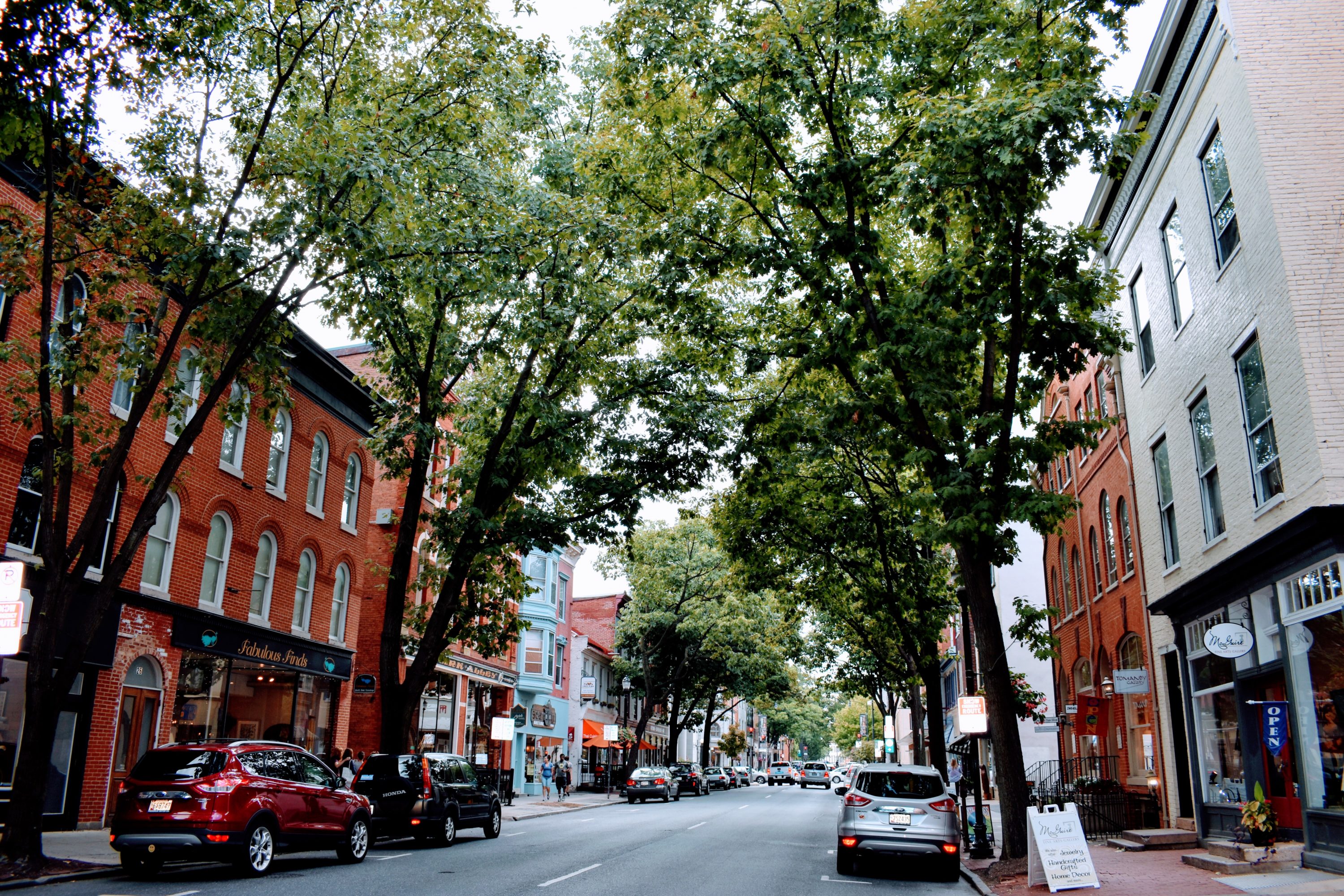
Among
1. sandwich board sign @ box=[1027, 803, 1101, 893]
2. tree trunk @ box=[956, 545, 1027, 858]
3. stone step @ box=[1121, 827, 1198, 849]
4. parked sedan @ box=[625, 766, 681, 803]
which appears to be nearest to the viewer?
sandwich board sign @ box=[1027, 803, 1101, 893]

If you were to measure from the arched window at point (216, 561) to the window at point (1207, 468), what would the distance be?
19.5 metres

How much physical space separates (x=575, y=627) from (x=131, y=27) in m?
52.6

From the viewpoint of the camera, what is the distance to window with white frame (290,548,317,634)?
25172 mm

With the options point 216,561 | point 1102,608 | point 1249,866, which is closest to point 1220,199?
Answer: point 1249,866

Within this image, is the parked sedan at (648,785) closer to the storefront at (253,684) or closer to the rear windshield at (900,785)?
the storefront at (253,684)

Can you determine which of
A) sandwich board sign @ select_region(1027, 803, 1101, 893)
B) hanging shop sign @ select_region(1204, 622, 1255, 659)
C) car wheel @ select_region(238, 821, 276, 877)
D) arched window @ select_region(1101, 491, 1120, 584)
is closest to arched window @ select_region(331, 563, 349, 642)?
car wheel @ select_region(238, 821, 276, 877)

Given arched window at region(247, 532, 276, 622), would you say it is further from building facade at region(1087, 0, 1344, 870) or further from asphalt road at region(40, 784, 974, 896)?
building facade at region(1087, 0, 1344, 870)

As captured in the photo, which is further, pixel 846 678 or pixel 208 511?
pixel 846 678

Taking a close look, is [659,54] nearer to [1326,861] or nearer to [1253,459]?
[1253,459]

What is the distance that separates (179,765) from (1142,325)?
61.8ft

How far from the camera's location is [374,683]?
28.0 metres

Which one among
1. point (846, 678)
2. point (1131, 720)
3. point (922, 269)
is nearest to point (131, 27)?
point (922, 269)

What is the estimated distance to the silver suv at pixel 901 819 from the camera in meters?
14.1

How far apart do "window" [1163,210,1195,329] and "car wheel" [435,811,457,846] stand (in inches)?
626
